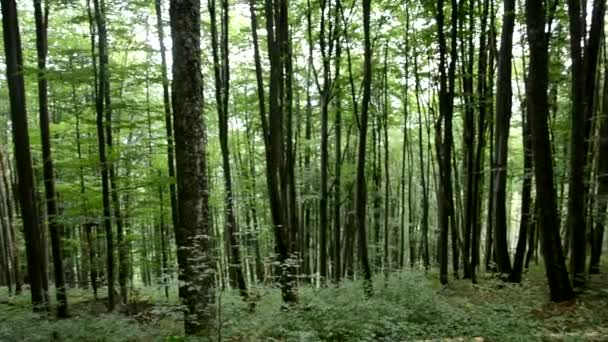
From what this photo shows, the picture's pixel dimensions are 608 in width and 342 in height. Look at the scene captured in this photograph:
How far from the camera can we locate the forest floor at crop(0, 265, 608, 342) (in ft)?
18.4

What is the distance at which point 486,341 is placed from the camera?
532cm

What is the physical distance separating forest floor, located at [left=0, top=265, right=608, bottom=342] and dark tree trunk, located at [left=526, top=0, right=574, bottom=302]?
0.51m

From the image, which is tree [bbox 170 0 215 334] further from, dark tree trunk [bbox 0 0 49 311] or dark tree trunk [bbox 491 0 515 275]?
dark tree trunk [bbox 491 0 515 275]

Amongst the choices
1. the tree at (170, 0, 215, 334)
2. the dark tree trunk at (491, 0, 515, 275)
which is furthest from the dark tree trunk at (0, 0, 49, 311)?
the dark tree trunk at (491, 0, 515, 275)

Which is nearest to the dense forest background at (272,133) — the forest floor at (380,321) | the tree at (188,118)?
the tree at (188,118)

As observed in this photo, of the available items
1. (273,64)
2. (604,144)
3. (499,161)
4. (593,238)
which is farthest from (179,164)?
(593,238)

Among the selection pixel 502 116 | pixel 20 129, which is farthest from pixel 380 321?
pixel 20 129

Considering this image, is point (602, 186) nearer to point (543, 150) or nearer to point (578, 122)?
point (578, 122)

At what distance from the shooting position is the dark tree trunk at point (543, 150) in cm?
718

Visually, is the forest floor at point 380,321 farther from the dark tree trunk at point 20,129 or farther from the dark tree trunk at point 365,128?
the dark tree trunk at point 20,129

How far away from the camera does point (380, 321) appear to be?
6090 millimetres

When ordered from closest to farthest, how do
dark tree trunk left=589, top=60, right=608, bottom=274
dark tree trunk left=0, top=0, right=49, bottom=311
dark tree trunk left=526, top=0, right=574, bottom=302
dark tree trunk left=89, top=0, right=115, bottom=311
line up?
dark tree trunk left=526, top=0, right=574, bottom=302, dark tree trunk left=0, top=0, right=49, bottom=311, dark tree trunk left=589, top=60, right=608, bottom=274, dark tree trunk left=89, top=0, right=115, bottom=311

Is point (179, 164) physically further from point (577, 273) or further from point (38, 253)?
point (577, 273)

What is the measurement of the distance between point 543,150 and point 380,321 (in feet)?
13.6
